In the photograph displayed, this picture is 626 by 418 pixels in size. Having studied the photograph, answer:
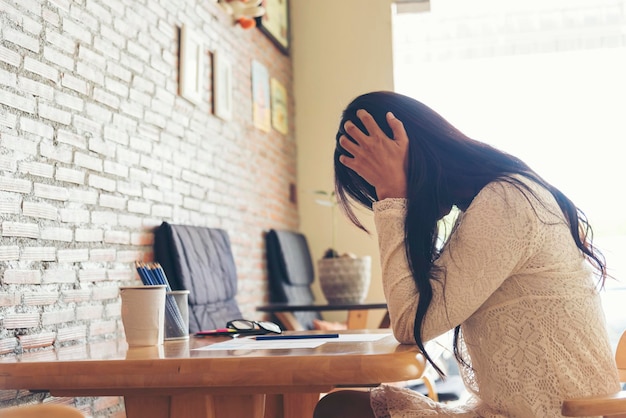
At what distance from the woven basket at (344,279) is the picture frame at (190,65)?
43.6 inches

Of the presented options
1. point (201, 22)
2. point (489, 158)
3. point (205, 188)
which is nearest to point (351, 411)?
point (489, 158)

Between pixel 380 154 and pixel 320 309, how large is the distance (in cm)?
192

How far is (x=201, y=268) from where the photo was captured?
2.93 m

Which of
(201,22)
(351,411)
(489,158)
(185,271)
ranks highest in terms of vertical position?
(201,22)

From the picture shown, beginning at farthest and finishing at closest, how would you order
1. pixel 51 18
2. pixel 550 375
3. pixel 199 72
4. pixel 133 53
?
pixel 199 72 < pixel 133 53 < pixel 51 18 < pixel 550 375

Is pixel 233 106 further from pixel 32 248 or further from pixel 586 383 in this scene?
pixel 586 383

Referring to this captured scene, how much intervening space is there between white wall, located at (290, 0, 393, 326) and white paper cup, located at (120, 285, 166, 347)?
330 centimetres

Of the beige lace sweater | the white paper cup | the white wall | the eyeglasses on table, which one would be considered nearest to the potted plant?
the white wall

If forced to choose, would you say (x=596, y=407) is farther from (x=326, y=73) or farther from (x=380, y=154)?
(x=326, y=73)

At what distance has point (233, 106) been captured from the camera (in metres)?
3.77

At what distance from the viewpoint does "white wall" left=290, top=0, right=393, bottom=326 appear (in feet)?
16.2

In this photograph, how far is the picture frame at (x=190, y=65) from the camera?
3020mm

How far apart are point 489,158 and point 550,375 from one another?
43 centimetres

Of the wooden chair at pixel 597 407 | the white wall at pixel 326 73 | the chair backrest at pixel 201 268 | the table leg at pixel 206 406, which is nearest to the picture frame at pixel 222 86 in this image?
the chair backrest at pixel 201 268
